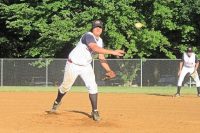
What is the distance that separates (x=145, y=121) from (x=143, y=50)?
26.5 meters

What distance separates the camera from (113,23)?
3681 centimetres

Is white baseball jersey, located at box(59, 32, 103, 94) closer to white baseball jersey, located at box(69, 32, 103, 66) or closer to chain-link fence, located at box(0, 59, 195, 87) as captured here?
white baseball jersey, located at box(69, 32, 103, 66)

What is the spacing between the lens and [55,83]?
117ft

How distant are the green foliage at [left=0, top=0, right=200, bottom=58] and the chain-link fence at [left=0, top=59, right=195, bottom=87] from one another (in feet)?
5.20

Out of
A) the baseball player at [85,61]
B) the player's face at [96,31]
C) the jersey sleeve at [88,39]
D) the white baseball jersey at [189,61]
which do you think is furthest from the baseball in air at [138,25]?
the jersey sleeve at [88,39]

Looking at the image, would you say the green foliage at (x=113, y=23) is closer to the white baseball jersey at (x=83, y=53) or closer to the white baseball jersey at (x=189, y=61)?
the white baseball jersey at (x=189, y=61)

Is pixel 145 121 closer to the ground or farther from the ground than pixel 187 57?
closer to the ground

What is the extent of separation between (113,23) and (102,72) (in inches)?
139

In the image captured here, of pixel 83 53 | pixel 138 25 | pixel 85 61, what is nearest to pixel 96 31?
pixel 83 53

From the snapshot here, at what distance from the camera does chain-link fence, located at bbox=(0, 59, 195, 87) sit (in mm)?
35844

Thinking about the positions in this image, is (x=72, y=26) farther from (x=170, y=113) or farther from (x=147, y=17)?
(x=170, y=113)

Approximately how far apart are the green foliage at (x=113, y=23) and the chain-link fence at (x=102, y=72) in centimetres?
158

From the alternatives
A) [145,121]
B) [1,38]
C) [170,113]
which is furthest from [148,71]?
[145,121]

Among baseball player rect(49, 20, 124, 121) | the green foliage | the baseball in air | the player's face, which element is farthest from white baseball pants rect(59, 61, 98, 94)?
the baseball in air
